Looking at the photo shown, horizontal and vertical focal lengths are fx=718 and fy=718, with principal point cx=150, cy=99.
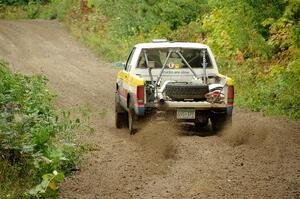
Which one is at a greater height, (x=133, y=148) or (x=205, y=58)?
(x=205, y=58)

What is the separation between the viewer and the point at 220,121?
13.4 m

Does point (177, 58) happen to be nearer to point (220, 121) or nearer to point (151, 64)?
point (151, 64)

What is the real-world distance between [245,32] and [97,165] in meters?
10.7

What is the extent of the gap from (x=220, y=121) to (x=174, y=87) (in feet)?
3.78

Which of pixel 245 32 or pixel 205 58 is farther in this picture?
pixel 245 32

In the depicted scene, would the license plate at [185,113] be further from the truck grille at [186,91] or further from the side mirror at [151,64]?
the side mirror at [151,64]

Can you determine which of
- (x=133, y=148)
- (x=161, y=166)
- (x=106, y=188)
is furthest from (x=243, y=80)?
(x=106, y=188)

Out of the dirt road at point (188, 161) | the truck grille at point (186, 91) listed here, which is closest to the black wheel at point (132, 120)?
the dirt road at point (188, 161)

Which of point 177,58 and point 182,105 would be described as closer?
point 182,105

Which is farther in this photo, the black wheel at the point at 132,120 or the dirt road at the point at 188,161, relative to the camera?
the black wheel at the point at 132,120

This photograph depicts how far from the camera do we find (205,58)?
1425cm

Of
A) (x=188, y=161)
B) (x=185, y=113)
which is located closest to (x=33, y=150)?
(x=188, y=161)

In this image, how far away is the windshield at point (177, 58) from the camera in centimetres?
1412

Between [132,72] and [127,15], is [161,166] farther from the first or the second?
[127,15]
